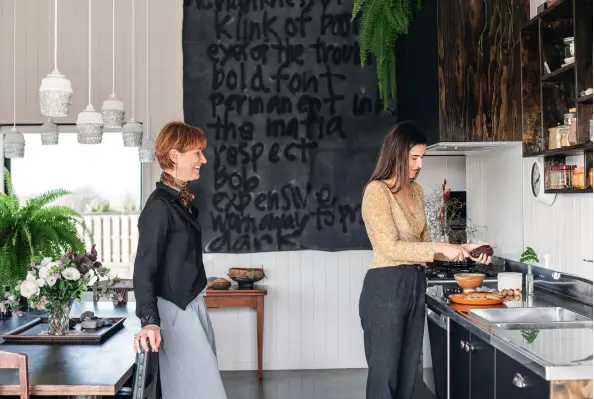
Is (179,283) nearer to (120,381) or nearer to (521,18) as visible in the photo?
(120,381)

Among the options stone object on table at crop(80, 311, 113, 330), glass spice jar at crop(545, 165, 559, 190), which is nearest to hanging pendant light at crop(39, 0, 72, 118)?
stone object on table at crop(80, 311, 113, 330)

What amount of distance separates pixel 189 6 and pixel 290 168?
4.93 ft

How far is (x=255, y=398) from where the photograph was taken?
5.30m

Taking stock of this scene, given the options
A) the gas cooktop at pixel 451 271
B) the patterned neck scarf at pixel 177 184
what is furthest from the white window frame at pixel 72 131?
the patterned neck scarf at pixel 177 184

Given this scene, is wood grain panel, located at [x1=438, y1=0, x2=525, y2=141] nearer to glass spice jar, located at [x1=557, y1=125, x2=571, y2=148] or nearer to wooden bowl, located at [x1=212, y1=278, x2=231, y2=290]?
glass spice jar, located at [x1=557, y1=125, x2=571, y2=148]

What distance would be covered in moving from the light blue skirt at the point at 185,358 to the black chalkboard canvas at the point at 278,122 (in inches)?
137

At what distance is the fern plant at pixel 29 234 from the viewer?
4730mm

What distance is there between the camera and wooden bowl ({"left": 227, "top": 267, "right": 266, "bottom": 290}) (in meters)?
5.95

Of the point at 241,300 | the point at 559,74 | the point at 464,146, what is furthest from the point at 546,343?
the point at 241,300

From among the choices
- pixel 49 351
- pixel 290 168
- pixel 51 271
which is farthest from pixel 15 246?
pixel 290 168

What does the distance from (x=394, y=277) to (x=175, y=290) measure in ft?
3.03

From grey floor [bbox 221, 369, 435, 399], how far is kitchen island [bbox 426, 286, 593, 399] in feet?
3.77

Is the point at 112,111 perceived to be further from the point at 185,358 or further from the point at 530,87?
the point at 530,87

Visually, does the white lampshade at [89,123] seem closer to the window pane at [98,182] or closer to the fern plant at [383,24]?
the fern plant at [383,24]
